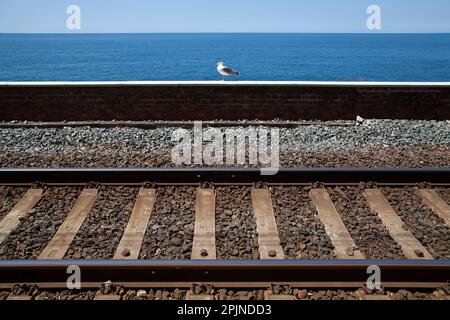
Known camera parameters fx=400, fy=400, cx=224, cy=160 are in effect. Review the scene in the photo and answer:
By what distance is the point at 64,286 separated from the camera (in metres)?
3.27

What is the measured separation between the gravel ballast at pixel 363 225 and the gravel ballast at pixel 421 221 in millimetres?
303

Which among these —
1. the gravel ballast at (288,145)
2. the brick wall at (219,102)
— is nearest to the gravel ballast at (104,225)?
the gravel ballast at (288,145)

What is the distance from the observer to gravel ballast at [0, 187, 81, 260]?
3.86m

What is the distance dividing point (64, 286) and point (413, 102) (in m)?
8.61

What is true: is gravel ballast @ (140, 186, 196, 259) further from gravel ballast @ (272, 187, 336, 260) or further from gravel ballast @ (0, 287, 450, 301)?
gravel ballast @ (272, 187, 336, 260)

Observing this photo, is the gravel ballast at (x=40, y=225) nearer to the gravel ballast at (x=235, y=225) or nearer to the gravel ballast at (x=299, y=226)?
the gravel ballast at (x=235, y=225)

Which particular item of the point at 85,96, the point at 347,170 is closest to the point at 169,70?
the point at 85,96

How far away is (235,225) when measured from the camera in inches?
168

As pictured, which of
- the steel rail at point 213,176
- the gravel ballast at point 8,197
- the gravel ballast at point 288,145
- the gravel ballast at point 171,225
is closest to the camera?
the gravel ballast at point 171,225

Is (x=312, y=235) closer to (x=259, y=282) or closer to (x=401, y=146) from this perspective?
(x=259, y=282)

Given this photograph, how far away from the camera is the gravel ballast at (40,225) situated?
3.86 metres

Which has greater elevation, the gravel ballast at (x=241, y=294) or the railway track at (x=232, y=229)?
the railway track at (x=232, y=229)

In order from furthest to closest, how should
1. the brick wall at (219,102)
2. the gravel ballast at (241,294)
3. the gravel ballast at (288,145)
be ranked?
the brick wall at (219,102) → the gravel ballast at (288,145) → the gravel ballast at (241,294)
